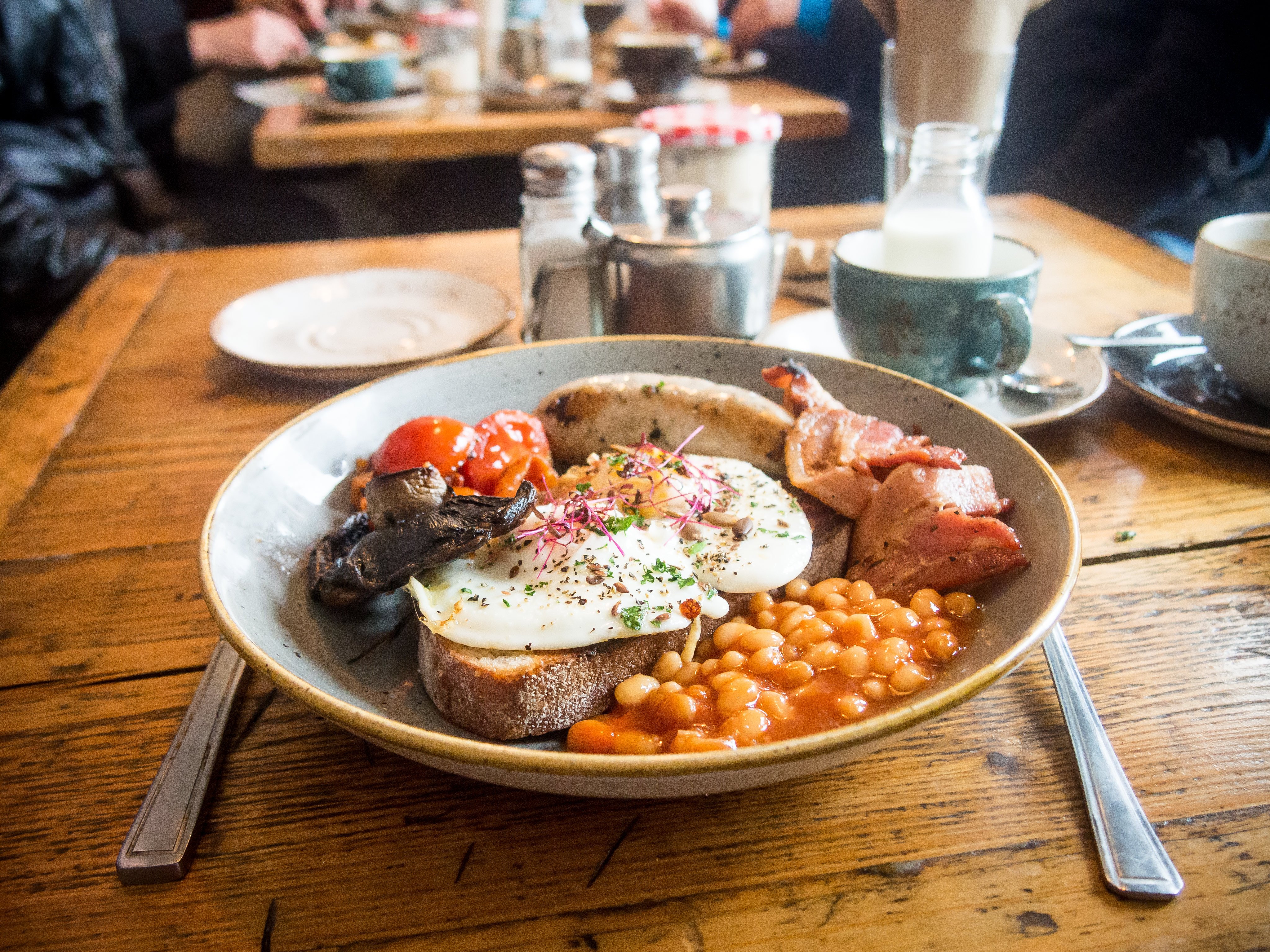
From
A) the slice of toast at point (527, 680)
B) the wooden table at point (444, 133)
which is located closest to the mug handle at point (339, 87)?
the wooden table at point (444, 133)

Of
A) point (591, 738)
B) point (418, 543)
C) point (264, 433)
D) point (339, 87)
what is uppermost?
point (339, 87)

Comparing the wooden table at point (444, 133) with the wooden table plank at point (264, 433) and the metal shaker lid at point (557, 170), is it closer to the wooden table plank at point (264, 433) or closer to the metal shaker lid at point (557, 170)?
the wooden table plank at point (264, 433)

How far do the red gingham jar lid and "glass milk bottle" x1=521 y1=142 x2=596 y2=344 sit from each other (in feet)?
1.45

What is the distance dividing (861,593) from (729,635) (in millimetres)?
209

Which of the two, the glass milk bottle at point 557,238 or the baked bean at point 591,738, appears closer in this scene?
the baked bean at point 591,738

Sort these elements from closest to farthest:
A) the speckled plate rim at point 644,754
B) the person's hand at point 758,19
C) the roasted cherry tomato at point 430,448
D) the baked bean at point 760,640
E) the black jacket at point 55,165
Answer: the speckled plate rim at point 644,754 → the baked bean at point 760,640 → the roasted cherry tomato at point 430,448 → the black jacket at point 55,165 → the person's hand at point 758,19

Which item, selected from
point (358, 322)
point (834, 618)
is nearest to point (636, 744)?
point (834, 618)

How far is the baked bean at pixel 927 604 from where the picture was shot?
114cm

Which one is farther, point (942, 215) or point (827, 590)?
point (942, 215)

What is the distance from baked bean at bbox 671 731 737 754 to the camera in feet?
2.99

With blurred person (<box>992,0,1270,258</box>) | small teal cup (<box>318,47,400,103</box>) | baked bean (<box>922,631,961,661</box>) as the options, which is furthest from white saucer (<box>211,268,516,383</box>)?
blurred person (<box>992,0,1270,258</box>)

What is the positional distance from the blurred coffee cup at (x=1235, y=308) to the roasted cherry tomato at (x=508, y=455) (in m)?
1.34

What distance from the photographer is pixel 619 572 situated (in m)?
1.10

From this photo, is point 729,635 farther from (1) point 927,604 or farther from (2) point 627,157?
(2) point 627,157
